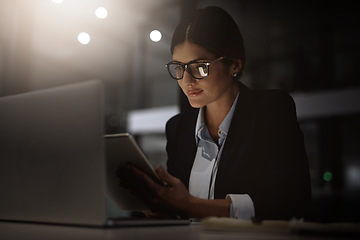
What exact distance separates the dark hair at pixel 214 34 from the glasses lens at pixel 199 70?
11 cm

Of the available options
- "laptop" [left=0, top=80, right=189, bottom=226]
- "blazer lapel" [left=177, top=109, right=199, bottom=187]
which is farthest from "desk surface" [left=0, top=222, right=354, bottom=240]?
"blazer lapel" [left=177, top=109, right=199, bottom=187]

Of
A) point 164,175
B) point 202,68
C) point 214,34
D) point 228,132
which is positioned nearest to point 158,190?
point 164,175

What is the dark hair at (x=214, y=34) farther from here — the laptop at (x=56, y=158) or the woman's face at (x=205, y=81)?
the laptop at (x=56, y=158)

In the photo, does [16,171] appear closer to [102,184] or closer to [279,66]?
[102,184]

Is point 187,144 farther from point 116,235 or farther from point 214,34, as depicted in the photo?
point 116,235

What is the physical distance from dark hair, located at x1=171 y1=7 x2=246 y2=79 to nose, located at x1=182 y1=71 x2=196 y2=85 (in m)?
0.17

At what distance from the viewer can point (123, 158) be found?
1100 millimetres

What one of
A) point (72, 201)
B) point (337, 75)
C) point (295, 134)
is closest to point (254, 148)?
point (295, 134)

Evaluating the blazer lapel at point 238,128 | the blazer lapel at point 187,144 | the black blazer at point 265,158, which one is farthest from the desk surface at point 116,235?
the blazer lapel at point 187,144

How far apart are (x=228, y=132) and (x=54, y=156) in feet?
3.37

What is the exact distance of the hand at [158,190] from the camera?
108cm

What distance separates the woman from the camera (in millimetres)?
1627

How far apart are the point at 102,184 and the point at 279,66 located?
191 inches

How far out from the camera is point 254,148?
5.90 ft
